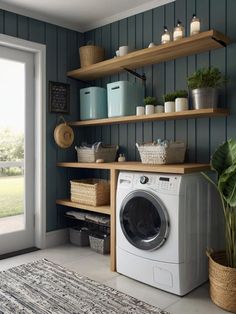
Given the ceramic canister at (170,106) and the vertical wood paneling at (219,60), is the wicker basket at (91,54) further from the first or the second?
the vertical wood paneling at (219,60)

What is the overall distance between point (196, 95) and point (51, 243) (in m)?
2.21

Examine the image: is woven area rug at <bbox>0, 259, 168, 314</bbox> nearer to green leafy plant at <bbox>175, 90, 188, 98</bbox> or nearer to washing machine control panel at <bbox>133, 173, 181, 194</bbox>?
washing machine control panel at <bbox>133, 173, 181, 194</bbox>

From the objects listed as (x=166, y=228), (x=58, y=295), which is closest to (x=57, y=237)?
(x=58, y=295)

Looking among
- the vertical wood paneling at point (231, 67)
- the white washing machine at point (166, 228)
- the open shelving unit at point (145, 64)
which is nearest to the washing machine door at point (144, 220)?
the white washing machine at point (166, 228)

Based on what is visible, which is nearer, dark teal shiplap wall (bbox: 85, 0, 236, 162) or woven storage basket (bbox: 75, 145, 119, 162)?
dark teal shiplap wall (bbox: 85, 0, 236, 162)

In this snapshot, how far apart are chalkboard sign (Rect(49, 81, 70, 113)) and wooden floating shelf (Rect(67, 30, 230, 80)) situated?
0.17m

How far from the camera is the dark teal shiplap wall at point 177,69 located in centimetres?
262

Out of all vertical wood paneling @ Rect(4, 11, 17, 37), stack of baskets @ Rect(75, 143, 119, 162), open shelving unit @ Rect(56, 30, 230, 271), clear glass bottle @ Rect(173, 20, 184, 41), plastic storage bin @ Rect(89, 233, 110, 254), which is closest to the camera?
open shelving unit @ Rect(56, 30, 230, 271)

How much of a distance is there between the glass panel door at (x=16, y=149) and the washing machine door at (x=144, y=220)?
1.29 m

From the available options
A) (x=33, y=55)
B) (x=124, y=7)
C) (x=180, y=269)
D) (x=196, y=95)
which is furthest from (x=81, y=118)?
(x=180, y=269)

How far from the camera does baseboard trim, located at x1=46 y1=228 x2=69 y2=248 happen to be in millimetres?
3496

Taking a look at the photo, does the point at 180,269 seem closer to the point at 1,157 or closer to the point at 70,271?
the point at 70,271

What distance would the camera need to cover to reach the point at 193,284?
2422 millimetres

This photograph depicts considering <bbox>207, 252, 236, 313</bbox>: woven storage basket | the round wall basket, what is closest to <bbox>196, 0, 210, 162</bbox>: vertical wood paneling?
<bbox>207, 252, 236, 313</bbox>: woven storage basket
